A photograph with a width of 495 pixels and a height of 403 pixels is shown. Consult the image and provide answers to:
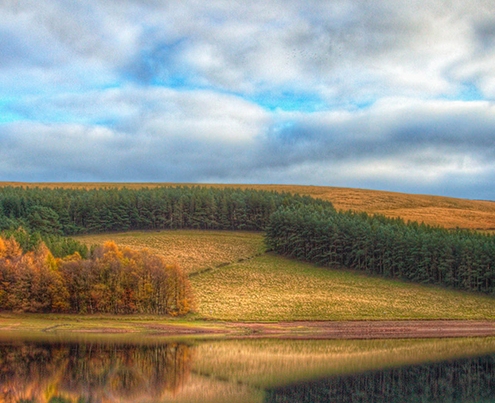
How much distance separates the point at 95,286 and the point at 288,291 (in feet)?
96.5

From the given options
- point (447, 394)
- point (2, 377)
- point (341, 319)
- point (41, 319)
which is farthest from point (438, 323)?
point (2, 377)

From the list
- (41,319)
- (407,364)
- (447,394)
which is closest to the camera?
(447,394)

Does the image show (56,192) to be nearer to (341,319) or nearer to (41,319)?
(41,319)

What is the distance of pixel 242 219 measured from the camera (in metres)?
139

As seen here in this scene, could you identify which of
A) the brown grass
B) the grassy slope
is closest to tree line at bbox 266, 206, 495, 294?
the grassy slope

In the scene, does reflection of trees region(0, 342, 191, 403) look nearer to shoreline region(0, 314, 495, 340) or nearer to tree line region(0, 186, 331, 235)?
shoreline region(0, 314, 495, 340)

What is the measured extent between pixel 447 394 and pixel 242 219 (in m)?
105

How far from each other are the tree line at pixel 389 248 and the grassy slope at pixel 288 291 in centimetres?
342

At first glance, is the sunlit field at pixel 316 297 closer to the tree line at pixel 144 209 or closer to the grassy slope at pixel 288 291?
the grassy slope at pixel 288 291

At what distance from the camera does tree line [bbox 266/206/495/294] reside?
3693 inches

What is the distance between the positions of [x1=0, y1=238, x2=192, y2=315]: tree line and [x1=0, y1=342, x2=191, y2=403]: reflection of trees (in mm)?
21470

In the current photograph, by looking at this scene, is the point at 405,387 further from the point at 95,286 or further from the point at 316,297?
the point at 316,297

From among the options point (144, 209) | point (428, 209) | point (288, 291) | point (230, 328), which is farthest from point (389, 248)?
point (428, 209)

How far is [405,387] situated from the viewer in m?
35.5
